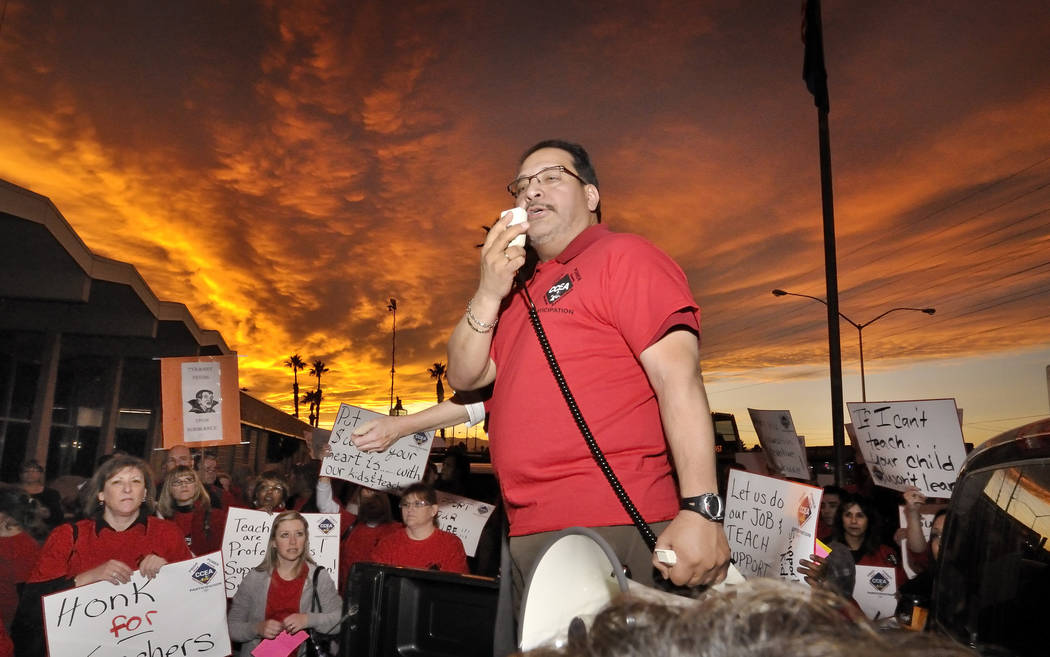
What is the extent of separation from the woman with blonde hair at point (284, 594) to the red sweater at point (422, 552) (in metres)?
0.65

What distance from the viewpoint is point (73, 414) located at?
1608 centimetres

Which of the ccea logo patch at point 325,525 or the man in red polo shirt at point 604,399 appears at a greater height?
the man in red polo shirt at point 604,399

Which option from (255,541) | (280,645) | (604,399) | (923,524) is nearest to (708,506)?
(604,399)

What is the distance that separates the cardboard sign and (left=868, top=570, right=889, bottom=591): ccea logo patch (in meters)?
5.89

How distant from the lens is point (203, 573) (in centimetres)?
524

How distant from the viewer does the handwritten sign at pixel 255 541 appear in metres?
6.75

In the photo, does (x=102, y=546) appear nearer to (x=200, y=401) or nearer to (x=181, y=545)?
(x=181, y=545)

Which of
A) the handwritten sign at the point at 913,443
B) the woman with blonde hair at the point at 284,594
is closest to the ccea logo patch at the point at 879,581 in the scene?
the handwritten sign at the point at 913,443

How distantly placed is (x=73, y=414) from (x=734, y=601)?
1840 cm

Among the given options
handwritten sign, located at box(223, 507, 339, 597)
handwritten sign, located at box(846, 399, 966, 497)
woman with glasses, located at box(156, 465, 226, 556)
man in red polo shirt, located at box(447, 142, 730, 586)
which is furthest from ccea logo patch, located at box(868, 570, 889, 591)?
woman with glasses, located at box(156, 465, 226, 556)

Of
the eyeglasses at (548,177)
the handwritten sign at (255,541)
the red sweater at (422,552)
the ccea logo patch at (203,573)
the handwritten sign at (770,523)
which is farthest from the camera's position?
the handwritten sign at (255,541)

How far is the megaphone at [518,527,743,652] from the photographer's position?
4.14 feet

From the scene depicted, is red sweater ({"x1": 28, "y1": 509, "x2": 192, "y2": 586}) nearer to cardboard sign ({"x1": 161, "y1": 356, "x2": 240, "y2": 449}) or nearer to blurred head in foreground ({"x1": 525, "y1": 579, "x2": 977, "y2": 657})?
cardboard sign ({"x1": 161, "y1": 356, "x2": 240, "y2": 449})

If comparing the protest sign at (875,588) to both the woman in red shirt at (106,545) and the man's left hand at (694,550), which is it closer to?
the man's left hand at (694,550)
